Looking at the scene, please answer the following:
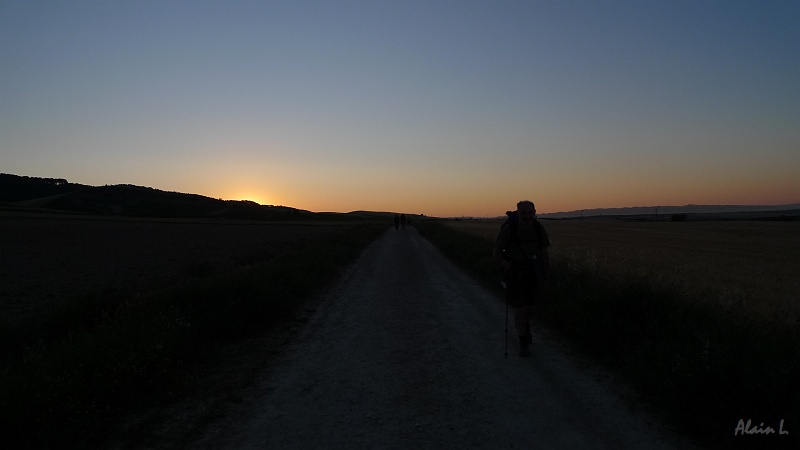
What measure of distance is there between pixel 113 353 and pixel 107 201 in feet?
471

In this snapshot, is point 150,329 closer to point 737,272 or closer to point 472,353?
point 472,353

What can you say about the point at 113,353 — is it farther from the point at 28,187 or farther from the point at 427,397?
the point at 28,187

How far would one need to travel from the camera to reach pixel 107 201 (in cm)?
12781

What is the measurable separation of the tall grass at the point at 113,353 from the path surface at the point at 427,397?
1013 mm

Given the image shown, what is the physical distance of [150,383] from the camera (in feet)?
16.8

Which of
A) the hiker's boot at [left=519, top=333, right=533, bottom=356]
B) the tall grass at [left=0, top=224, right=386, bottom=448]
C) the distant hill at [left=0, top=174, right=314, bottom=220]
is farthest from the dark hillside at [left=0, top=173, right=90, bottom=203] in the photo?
the hiker's boot at [left=519, top=333, right=533, bottom=356]

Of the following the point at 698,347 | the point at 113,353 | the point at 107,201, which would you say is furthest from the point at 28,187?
the point at 698,347

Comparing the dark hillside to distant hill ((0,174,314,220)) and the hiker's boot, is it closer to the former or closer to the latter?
distant hill ((0,174,314,220))

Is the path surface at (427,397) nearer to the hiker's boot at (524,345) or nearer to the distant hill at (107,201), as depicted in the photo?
the hiker's boot at (524,345)

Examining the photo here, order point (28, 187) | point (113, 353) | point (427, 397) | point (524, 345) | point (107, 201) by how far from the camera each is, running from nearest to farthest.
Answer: point (427, 397)
point (113, 353)
point (524, 345)
point (107, 201)
point (28, 187)

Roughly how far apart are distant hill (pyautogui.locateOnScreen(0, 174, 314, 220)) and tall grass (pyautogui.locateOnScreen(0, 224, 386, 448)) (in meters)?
118

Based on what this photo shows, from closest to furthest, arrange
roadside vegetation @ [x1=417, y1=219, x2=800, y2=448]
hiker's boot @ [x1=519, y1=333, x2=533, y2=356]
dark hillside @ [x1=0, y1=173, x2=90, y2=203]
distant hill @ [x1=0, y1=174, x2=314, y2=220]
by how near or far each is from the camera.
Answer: roadside vegetation @ [x1=417, y1=219, x2=800, y2=448]
hiker's boot @ [x1=519, y1=333, x2=533, y2=356]
distant hill @ [x1=0, y1=174, x2=314, y2=220]
dark hillside @ [x1=0, y1=173, x2=90, y2=203]

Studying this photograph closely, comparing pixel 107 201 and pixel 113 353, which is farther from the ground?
pixel 107 201

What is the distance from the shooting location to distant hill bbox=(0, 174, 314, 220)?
119m
